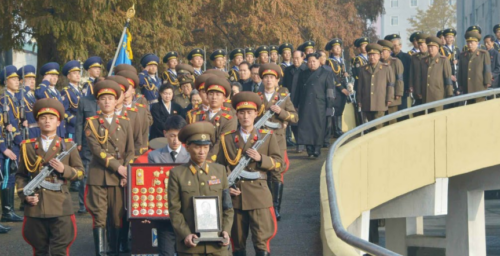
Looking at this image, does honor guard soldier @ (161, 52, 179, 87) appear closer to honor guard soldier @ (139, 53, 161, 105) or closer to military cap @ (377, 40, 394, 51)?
honor guard soldier @ (139, 53, 161, 105)

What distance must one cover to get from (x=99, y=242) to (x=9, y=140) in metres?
3.78

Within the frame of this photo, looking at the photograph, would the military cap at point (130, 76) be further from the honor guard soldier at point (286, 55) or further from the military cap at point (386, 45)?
the honor guard soldier at point (286, 55)

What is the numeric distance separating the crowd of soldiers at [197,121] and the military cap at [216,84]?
0.04 ft

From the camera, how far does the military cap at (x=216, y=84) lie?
38.1 feet

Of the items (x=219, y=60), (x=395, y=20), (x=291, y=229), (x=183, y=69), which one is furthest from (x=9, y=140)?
(x=395, y=20)

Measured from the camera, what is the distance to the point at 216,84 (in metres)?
11.6

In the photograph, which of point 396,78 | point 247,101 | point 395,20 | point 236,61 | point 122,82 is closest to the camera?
point 247,101

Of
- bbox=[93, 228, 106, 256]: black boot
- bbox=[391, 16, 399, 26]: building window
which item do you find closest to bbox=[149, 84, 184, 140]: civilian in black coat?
bbox=[93, 228, 106, 256]: black boot

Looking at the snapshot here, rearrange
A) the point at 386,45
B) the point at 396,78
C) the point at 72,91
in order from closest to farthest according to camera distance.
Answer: the point at 72,91
the point at 396,78
the point at 386,45

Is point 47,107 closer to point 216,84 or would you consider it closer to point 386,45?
point 216,84

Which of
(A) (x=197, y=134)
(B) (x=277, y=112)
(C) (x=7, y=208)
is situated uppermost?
(B) (x=277, y=112)

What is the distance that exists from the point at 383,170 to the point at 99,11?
8010 mm

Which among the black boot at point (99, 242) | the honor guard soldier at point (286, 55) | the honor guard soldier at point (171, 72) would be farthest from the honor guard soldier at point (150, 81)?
the black boot at point (99, 242)

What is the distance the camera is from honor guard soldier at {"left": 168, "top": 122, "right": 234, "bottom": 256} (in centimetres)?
857
